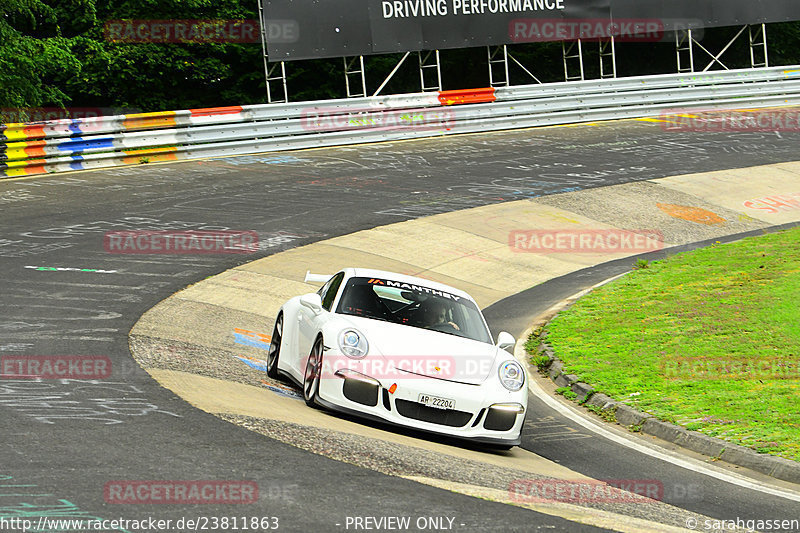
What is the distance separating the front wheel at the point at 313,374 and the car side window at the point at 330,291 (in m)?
0.70

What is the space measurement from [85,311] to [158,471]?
656 cm

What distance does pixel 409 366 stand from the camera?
8.41 m

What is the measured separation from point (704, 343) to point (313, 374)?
5.58 metres

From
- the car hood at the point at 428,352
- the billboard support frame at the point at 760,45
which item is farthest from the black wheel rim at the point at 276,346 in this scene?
the billboard support frame at the point at 760,45

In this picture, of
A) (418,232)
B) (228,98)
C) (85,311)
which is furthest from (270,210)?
(228,98)

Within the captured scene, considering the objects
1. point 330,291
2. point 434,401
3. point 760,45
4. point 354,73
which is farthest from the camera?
point 760,45

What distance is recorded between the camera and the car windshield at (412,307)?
9461mm

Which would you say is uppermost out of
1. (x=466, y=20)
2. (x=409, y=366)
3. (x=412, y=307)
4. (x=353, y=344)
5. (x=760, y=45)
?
(x=466, y=20)

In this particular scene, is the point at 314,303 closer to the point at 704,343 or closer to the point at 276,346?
the point at 276,346

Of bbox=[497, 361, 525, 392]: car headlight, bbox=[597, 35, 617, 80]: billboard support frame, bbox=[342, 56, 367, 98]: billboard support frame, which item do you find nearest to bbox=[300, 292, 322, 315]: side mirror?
bbox=[497, 361, 525, 392]: car headlight

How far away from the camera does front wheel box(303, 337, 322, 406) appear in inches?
342

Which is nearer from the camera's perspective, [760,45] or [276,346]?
[276,346]

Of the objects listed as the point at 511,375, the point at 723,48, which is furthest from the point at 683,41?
the point at 511,375

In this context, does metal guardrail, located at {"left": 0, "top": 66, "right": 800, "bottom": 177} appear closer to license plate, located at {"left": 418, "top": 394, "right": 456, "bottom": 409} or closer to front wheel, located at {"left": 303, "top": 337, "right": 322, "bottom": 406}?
front wheel, located at {"left": 303, "top": 337, "right": 322, "bottom": 406}
